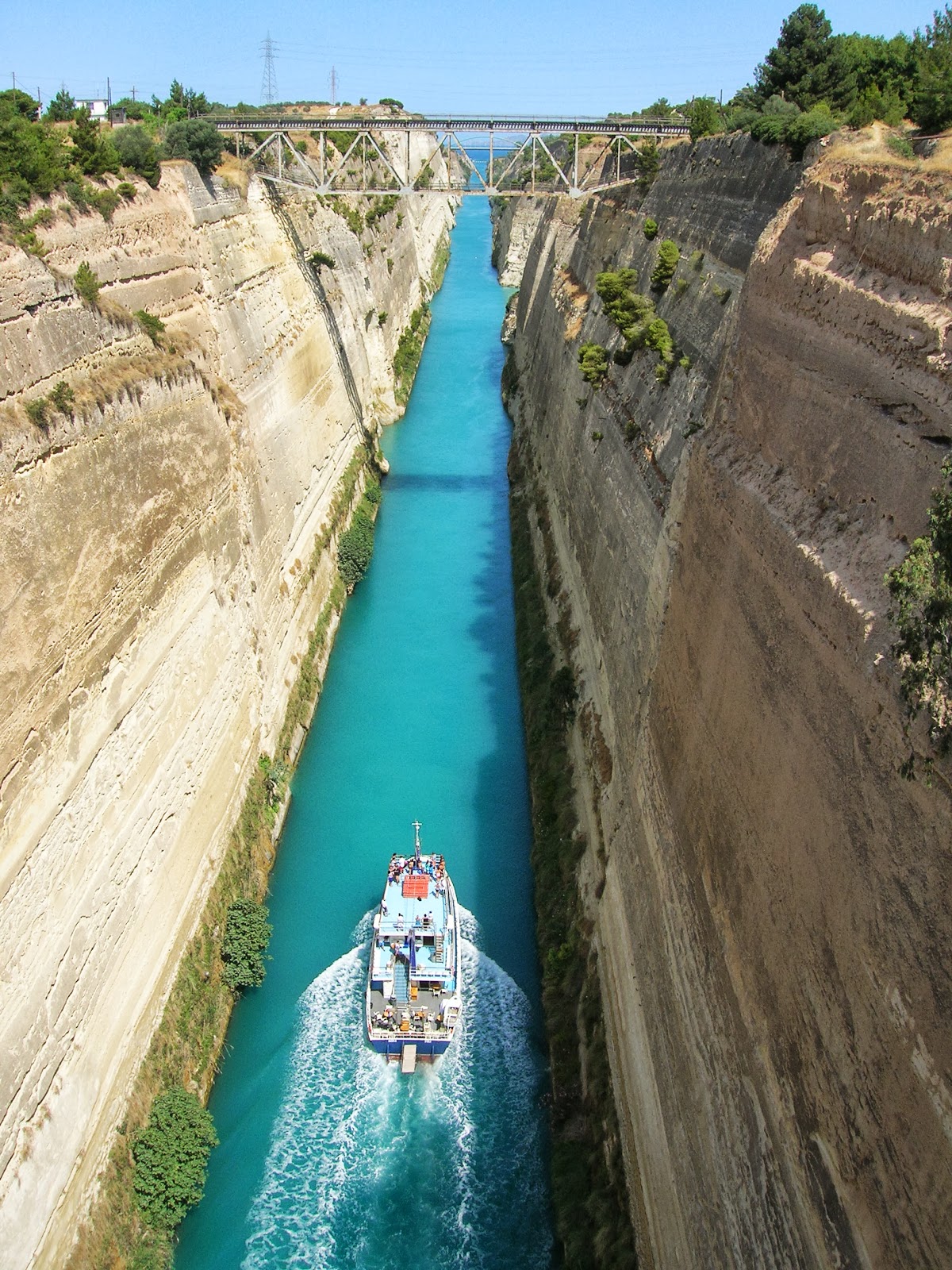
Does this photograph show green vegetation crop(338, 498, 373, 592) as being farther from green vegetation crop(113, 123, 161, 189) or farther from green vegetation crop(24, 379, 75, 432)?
green vegetation crop(24, 379, 75, 432)

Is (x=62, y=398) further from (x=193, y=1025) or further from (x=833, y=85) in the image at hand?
(x=833, y=85)

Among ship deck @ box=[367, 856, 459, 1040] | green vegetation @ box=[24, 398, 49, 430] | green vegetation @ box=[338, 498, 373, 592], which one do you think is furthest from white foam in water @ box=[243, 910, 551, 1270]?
green vegetation @ box=[338, 498, 373, 592]

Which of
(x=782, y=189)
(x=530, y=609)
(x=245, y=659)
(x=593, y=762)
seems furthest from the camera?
(x=530, y=609)

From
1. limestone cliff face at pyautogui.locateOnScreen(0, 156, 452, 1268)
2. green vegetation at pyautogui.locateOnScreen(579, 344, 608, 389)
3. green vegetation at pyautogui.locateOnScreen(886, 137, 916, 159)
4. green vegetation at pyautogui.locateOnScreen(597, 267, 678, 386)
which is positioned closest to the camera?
green vegetation at pyautogui.locateOnScreen(886, 137, 916, 159)

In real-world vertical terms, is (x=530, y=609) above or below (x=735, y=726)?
below

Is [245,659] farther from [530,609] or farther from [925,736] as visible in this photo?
[925,736]

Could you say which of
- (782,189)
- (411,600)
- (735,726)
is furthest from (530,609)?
(735,726)
